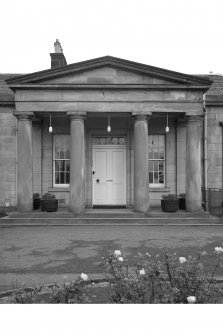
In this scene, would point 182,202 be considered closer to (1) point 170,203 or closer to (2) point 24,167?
(1) point 170,203

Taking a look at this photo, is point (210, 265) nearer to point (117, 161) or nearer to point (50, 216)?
point (50, 216)

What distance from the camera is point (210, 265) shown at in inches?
263

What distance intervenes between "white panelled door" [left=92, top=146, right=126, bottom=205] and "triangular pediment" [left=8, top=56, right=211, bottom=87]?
143 inches

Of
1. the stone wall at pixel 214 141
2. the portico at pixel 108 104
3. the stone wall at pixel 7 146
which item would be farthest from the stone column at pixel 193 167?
the stone wall at pixel 7 146

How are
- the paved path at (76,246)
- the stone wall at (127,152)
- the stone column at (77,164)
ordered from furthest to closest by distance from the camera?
1. the stone wall at (127,152)
2. the stone column at (77,164)
3. the paved path at (76,246)

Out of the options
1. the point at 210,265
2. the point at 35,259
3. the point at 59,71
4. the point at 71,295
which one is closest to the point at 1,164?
the point at 59,71

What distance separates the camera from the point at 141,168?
12711 millimetres

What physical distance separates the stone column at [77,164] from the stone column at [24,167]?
5.26ft

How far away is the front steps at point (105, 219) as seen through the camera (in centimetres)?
1213

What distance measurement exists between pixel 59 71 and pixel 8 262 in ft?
26.1

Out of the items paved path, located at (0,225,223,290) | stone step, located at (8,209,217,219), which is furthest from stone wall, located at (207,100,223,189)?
paved path, located at (0,225,223,290)

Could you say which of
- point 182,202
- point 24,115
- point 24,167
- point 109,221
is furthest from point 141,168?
point 24,115

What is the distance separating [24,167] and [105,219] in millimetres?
3624

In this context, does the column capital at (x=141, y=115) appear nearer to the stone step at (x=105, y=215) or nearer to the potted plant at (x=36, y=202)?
the stone step at (x=105, y=215)
